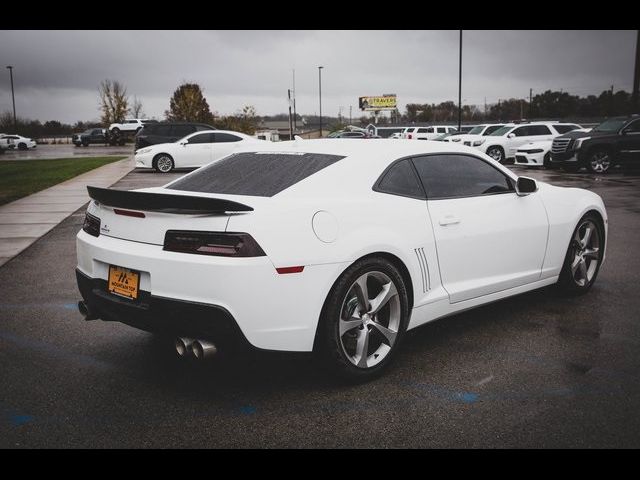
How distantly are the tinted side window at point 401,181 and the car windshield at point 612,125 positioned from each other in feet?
61.4

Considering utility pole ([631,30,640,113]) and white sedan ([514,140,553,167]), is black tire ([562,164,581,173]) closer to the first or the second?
white sedan ([514,140,553,167])

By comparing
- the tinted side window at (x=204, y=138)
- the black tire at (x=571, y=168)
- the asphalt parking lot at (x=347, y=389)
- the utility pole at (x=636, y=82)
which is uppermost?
the utility pole at (x=636, y=82)

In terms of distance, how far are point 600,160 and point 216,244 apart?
1978cm

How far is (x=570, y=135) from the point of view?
22.1m

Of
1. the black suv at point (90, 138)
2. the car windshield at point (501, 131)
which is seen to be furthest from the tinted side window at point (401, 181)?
the black suv at point (90, 138)

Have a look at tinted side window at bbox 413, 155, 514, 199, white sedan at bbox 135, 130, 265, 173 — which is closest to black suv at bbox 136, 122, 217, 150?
white sedan at bbox 135, 130, 265, 173

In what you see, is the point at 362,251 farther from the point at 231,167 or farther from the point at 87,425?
the point at 87,425

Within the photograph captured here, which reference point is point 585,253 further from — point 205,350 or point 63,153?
point 63,153

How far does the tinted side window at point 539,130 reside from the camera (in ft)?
84.2

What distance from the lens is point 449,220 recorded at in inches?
171

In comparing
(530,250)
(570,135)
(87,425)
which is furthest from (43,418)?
(570,135)

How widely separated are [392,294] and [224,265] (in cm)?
118

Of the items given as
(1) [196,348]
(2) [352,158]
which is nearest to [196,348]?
(1) [196,348]

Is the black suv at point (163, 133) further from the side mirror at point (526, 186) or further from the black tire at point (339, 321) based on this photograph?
the black tire at point (339, 321)
